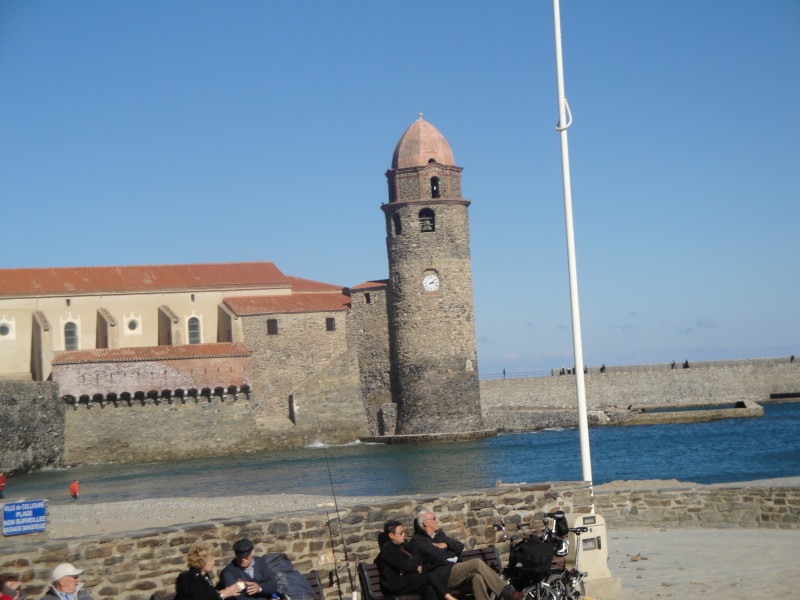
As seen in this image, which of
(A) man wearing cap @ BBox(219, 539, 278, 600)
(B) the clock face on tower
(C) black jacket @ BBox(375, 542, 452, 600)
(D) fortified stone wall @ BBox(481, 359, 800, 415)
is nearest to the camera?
(A) man wearing cap @ BBox(219, 539, 278, 600)

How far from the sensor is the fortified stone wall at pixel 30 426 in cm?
3644

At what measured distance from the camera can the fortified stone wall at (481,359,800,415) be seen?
175 ft

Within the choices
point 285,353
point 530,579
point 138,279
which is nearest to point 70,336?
point 138,279

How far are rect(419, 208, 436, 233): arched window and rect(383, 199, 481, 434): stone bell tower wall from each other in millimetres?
176

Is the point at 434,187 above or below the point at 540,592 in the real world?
above

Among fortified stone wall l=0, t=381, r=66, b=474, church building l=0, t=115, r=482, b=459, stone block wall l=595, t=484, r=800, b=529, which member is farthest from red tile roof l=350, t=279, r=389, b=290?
stone block wall l=595, t=484, r=800, b=529

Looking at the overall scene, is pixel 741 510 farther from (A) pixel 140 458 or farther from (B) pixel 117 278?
(B) pixel 117 278

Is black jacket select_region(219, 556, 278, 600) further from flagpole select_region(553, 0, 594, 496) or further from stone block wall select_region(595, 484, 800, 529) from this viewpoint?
stone block wall select_region(595, 484, 800, 529)

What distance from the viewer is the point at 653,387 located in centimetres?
5819

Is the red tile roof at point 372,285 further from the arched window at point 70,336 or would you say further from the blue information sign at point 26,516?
the blue information sign at point 26,516

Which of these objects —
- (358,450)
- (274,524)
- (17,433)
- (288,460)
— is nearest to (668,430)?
(358,450)

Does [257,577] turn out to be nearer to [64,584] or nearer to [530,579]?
[64,584]

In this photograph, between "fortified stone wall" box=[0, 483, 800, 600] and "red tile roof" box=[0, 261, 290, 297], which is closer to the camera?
"fortified stone wall" box=[0, 483, 800, 600]

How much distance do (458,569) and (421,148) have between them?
1414 inches
